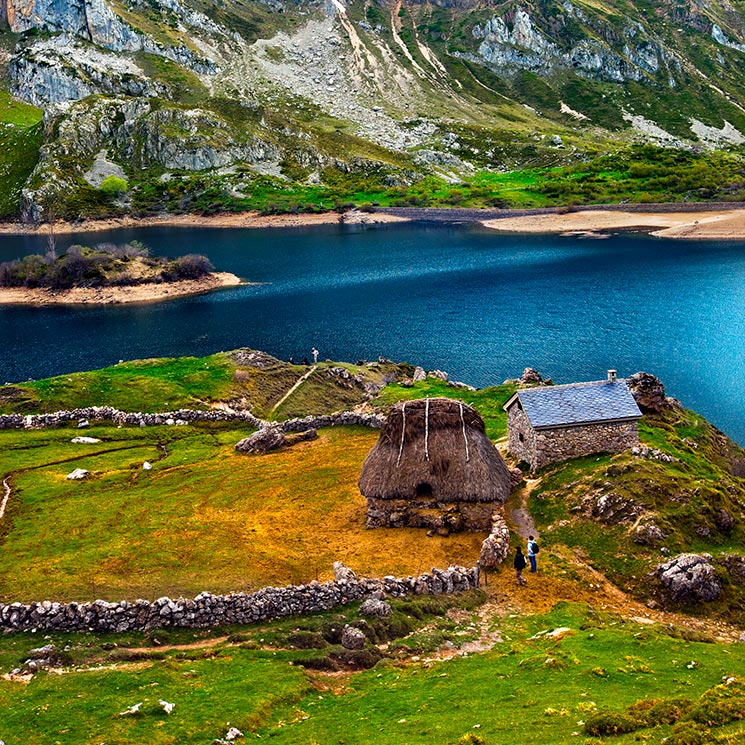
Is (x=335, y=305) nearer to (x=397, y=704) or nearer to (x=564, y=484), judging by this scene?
(x=564, y=484)

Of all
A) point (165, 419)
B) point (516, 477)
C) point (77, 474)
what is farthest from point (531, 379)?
point (77, 474)

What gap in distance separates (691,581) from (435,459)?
15.0 m

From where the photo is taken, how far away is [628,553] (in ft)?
119

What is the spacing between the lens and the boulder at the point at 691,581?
32969 millimetres

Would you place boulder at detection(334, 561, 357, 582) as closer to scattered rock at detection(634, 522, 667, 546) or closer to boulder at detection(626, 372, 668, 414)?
scattered rock at detection(634, 522, 667, 546)

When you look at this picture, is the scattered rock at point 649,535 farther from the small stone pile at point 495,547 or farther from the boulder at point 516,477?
the boulder at point 516,477

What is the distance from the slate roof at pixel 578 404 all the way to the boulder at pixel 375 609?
59.1ft

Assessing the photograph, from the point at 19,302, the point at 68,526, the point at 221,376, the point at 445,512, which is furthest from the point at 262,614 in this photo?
the point at 19,302

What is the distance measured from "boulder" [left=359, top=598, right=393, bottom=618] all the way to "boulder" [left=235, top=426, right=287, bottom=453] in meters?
23.3

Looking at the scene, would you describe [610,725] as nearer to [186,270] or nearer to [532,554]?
[532,554]

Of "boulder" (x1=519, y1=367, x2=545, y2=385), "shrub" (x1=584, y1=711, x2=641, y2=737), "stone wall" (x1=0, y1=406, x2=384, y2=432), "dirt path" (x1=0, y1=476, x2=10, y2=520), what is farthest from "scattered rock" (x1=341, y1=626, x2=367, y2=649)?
"boulder" (x1=519, y1=367, x2=545, y2=385)

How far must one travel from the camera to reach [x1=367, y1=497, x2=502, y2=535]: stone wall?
40.5 metres

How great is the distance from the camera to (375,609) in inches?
1238

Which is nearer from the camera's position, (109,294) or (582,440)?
(582,440)
